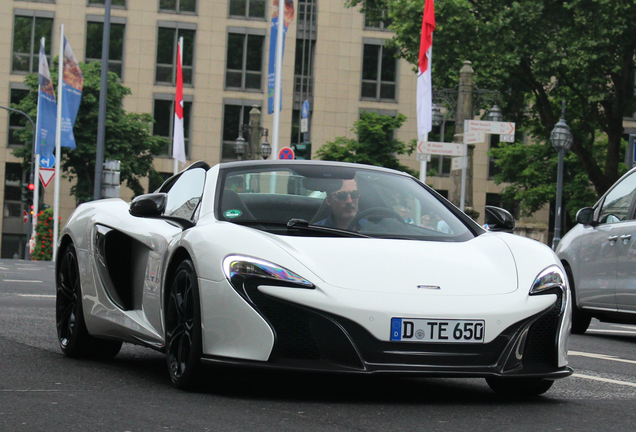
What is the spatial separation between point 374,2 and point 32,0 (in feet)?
74.4

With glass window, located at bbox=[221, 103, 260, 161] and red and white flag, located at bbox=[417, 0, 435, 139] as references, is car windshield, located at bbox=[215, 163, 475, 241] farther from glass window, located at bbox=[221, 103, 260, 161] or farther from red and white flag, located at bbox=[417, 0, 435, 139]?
glass window, located at bbox=[221, 103, 260, 161]

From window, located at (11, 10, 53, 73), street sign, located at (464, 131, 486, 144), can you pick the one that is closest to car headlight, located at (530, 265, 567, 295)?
street sign, located at (464, 131, 486, 144)

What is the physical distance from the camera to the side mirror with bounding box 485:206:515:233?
19.6ft

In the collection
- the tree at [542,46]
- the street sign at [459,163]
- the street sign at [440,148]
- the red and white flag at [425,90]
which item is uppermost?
the tree at [542,46]

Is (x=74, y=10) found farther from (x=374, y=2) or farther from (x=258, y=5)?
(x=374, y=2)

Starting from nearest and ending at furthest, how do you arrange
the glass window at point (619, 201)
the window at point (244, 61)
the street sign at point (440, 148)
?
the glass window at point (619, 201) → the street sign at point (440, 148) → the window at point (244, 61)

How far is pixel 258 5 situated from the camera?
54.0m

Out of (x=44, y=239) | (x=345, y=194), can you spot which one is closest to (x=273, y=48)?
(x=44, y=239)

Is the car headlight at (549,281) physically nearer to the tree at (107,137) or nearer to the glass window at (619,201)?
the glass window at (619,201)

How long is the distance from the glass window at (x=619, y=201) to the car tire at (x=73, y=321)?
5.71 m

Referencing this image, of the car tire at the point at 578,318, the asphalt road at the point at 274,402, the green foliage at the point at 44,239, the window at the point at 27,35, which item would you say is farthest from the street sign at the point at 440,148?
the window at the point at 27,35

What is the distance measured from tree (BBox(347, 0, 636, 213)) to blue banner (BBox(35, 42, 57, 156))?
11.2m

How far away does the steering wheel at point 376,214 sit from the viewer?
5682mm

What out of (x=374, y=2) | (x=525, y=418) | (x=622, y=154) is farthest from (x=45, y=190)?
(x=525, y=418)
